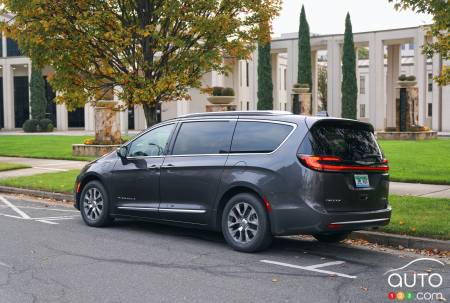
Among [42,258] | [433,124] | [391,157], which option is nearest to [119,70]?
[42,258]

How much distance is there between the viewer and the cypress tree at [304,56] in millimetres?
47281

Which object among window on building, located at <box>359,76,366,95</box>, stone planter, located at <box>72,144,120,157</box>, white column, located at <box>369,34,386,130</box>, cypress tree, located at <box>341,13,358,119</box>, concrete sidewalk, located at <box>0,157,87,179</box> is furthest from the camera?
window on building, located at <box>359,76,366,95</box>

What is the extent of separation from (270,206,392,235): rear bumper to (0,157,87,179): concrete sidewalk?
37.5ft

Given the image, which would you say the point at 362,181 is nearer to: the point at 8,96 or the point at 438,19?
the point at 438,19

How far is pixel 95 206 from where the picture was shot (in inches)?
380

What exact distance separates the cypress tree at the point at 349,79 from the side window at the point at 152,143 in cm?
3813

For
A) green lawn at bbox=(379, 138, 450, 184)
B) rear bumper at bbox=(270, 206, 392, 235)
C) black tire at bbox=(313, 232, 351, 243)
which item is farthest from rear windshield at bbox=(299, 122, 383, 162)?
green lawn at bbox=(379, 138, 450, 184)

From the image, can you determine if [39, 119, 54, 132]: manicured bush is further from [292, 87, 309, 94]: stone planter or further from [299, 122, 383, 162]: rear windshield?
[299, 122, 383, 162]: rear windshield

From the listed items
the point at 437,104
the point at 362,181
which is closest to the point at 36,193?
the point at 362,181

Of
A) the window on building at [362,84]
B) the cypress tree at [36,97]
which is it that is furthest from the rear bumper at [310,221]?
the window on building at [362,84]

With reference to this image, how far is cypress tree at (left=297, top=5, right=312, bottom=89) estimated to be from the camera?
1861 inches

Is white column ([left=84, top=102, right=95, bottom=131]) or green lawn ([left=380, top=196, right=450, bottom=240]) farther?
white column ([left=84, top=102, right=95, bottom=131])

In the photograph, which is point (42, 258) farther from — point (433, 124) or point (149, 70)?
point (433, 124)

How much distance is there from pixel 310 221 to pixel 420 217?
2.91 m
